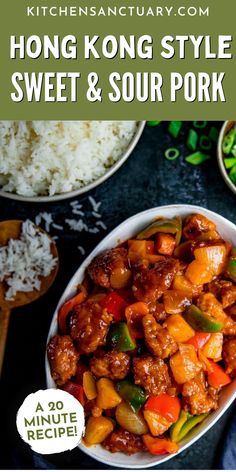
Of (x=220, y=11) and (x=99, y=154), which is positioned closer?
(x=220, y=11)

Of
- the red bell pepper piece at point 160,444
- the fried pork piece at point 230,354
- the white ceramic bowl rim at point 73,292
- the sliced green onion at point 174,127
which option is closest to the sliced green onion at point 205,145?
the sliced green onion at point 174,127

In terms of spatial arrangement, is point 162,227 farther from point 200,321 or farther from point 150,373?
point 150,373

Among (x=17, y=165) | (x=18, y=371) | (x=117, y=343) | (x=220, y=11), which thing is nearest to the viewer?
(x=220, y=11)

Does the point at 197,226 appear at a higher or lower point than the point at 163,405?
higher

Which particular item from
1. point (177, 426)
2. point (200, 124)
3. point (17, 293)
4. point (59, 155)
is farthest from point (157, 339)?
point (200, 124)

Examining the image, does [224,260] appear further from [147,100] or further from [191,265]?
[147,100]

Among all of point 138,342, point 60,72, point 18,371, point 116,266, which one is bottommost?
point 18,371

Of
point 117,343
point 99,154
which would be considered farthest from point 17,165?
point 117,343

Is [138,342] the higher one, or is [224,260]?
[224,260]
